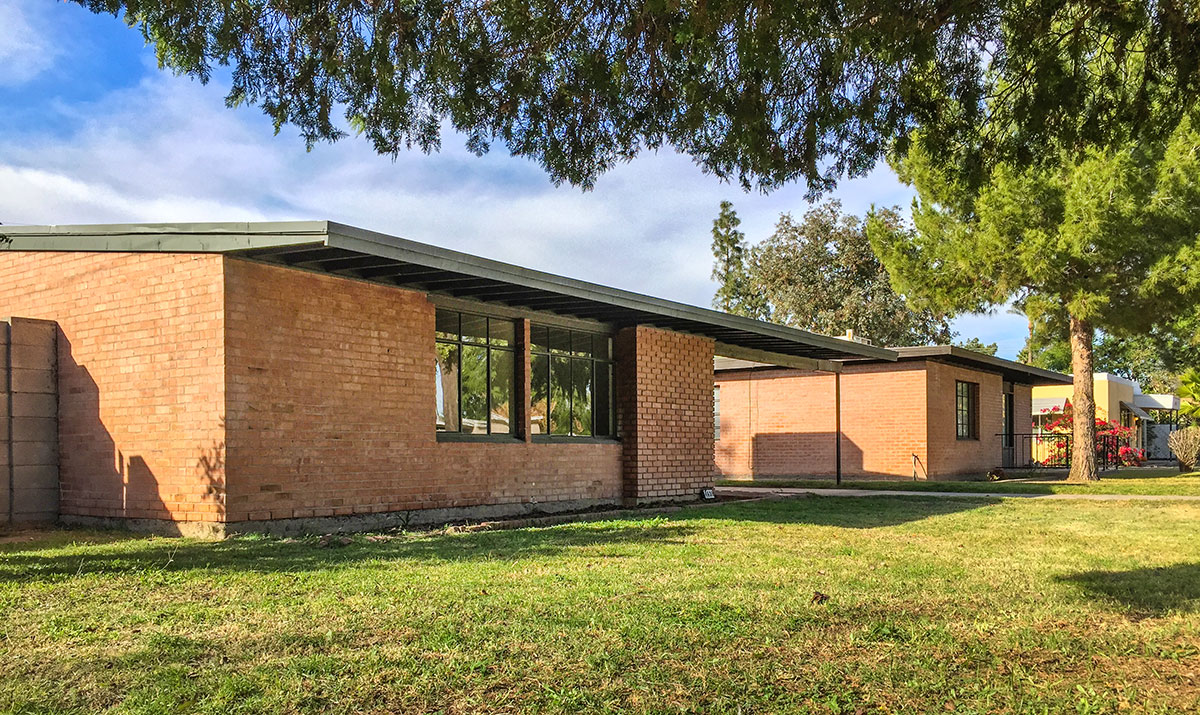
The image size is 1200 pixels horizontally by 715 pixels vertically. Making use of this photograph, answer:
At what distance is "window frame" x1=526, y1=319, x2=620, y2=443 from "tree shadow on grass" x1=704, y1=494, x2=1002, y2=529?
237cm

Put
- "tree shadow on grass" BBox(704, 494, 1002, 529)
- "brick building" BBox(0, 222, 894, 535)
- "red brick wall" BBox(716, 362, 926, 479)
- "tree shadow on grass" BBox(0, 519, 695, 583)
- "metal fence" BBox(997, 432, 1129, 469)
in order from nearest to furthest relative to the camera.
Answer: "tree shadow on grass" BBox(0, 519, 695, 583) < "brick building" BBox(0, 222, 894, 535) < "tree shadow on grass" BBox(704, 494, 1002, 529) < "red brick wall" BBox(716, 362, 926, 479) < "metal fence" BBox(997, 432, 1129, 469)

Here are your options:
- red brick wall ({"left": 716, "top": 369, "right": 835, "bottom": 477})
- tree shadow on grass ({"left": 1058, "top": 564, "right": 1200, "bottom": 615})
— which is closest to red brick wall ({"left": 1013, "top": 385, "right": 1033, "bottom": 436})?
red brick wall ({"left": 716, "top": 369, "right": 835, "bottom": 477})

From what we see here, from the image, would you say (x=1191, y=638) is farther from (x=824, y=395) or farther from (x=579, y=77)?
(x=824, y=395)

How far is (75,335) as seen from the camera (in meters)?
11.8

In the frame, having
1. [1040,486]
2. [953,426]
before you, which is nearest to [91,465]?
[1040,486]

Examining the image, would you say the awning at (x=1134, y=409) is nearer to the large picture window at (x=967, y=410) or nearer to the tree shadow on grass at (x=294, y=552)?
the large picture window at (x=967, y=410)

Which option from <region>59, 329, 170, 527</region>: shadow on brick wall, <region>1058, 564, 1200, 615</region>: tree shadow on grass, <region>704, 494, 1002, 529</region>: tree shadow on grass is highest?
<region>59, 329, 170, 527</region>: shadow on brick wall

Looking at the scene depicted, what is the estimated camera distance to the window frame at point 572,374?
14523 mm

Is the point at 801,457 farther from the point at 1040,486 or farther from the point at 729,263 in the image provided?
the point at 729,263

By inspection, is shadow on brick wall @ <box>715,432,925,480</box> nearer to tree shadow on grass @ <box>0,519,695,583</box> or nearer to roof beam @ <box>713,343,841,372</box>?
roof beam @ <box>713,343,841,372</box>

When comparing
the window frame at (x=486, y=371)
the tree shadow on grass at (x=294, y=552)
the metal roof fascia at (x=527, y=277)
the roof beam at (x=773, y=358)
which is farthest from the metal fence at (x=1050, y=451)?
the tree shadow on grass at (x=294, y=552)

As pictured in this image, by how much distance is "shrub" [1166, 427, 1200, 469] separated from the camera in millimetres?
28703

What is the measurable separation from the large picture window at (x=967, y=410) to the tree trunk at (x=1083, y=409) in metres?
3.89

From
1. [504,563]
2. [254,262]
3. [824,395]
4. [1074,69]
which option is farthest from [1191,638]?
[824,395]
